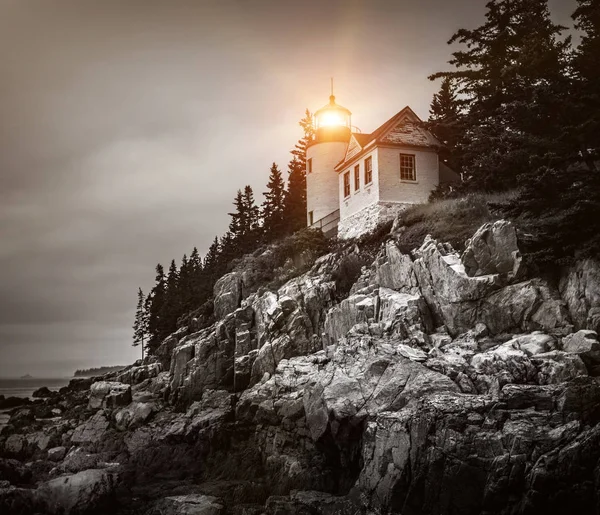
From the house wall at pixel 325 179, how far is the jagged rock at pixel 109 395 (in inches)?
746

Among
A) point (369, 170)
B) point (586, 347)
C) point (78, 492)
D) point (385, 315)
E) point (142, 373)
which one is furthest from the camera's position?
point (142, 373)

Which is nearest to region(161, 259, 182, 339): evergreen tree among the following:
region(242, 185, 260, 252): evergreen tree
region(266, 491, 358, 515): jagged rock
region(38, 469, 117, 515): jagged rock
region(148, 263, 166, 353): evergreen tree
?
region(148, 263, 166, 353): evergreen tree

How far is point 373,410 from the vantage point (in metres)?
20.4

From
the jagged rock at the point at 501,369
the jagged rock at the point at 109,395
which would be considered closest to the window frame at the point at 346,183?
Answer: the jagged rock at the point at 109,395

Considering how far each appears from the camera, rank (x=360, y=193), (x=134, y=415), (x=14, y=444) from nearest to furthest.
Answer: (x=134, y=415) → (x=14, y=444) → (x=360, y=193)

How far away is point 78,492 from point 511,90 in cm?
2492

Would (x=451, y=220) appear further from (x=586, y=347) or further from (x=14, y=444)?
(x=14, y=444)

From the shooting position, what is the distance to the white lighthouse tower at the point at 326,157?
4609 cm

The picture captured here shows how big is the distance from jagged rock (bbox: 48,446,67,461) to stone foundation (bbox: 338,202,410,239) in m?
20.2

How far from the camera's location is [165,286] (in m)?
76.4

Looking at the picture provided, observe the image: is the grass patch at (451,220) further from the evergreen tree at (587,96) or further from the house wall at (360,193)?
the house wall at (360,193)

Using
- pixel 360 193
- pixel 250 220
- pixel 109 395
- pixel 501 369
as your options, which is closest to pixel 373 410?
pixel 501 369

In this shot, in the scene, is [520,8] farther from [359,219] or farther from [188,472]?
[188,472]

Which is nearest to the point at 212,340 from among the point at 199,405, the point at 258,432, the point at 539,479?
the point at 199,405
